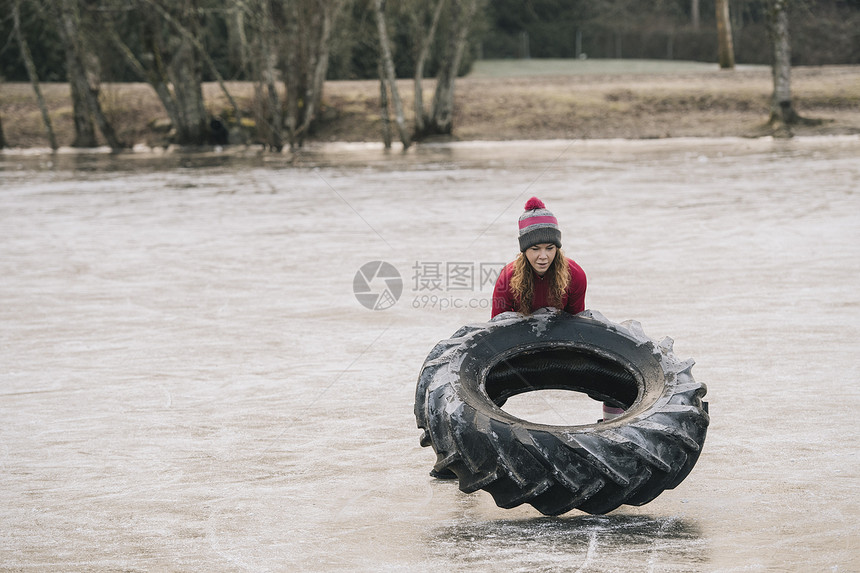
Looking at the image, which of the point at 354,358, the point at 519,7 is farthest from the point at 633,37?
the point at 354,358

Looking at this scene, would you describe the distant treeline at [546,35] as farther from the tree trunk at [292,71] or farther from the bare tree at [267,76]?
the bare tree at [267,76]

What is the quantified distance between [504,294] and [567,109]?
897 inches

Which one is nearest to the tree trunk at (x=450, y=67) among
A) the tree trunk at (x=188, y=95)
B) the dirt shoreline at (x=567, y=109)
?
the dirt shoreline at (x=567, y=109)

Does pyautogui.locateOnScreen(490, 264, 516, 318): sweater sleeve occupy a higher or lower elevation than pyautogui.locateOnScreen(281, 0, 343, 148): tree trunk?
lower

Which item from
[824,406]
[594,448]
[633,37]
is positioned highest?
[633,37]

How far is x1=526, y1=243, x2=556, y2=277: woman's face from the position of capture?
461cm

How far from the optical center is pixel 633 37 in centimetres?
4591

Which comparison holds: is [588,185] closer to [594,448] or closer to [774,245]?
[774,245]

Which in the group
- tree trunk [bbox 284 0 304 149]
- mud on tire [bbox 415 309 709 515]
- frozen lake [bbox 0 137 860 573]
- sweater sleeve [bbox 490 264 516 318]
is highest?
tree trunk [bbox 284 0 304 149]

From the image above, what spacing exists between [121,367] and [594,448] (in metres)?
3.82

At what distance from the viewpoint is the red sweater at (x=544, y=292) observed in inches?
189

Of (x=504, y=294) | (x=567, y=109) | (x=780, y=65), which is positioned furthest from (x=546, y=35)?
(x=504, y=294)

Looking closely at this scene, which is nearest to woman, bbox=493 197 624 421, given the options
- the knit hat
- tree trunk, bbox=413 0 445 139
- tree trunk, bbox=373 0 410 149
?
the knit hat

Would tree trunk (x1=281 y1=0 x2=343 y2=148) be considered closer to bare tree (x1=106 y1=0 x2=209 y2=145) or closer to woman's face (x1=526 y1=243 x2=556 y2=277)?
bare tree (x1=106 y1=0 x2=209 y2=145)
